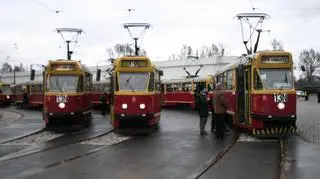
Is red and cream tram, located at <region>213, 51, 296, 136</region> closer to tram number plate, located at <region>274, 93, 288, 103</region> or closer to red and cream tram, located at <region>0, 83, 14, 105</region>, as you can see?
tram number plate, located at <region>274, 93, 288, 103</region>

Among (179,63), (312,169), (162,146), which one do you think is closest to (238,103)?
(162,146)

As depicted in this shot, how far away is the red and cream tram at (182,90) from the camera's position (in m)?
43.8

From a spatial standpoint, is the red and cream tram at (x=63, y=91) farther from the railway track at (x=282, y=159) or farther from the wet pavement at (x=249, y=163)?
the railway track at (x=282, y=159)

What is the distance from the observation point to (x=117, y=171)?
12039 millimetres

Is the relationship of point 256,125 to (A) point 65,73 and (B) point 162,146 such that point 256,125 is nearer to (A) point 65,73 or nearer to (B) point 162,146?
(B) point 162,146

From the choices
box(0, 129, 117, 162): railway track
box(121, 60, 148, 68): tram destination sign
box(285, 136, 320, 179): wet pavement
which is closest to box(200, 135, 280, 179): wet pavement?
box(285, 136, 320, 179): wet pavement

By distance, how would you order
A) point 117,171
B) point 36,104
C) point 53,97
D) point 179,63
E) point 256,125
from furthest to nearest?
point 179,63 → point 36,104 → point 53,97 → point 256,125 → point 117,171

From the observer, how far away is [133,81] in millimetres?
22469

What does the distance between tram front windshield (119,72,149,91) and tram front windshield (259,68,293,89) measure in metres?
5.42

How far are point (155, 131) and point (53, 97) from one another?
5.59m

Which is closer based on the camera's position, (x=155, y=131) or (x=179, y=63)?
(x=155, y=131)

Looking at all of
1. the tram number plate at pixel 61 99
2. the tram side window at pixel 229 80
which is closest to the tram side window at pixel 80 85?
the tram number plate at pixel 61 99

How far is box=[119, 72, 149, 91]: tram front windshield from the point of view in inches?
880

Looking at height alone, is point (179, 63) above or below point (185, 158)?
above
